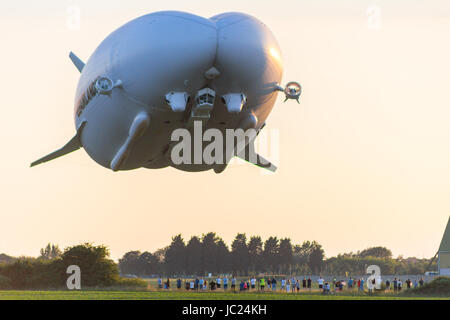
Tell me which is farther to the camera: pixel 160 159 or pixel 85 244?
pixel 85 244

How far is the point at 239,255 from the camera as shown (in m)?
96.9

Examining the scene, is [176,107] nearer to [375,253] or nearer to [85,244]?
[85,244]

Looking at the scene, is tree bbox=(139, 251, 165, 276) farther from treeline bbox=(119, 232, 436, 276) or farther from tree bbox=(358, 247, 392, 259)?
tree bbox=(358, 247, 392, 259)

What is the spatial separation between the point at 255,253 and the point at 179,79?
71.4 metres

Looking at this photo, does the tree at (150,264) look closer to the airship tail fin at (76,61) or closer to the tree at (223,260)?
the tree at (223,260)

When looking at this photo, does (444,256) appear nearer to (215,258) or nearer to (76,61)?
(215,258)

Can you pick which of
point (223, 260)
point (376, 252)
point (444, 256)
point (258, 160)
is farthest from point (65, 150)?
point (376, 252)

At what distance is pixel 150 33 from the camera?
96.3 feet

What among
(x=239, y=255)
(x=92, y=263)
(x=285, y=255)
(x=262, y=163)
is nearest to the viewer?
(x=262, y=163)

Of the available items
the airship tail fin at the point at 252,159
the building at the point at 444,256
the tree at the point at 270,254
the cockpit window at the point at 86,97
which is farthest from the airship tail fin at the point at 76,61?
the building at the point at 444,256

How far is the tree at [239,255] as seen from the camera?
9405 cm

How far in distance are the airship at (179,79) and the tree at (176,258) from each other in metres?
57.7
